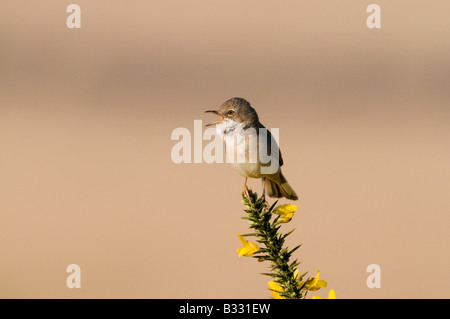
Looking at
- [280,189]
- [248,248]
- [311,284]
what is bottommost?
[311,284]

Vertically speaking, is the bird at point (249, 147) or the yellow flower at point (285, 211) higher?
the bird at point (249, 147)

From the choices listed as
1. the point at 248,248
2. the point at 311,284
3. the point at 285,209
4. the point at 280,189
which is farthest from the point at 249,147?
the point at 311,284

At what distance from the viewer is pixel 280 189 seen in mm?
4516

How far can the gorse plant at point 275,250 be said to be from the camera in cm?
256

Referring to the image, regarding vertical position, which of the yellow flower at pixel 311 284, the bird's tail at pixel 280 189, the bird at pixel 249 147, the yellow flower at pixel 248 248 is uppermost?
the bird at pixel 249 147

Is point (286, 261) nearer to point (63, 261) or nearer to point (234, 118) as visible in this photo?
point (234, 118)

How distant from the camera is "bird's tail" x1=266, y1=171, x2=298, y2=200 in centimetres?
449

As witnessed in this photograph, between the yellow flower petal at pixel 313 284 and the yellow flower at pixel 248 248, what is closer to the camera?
the yellow flower petal at pixel 313 284

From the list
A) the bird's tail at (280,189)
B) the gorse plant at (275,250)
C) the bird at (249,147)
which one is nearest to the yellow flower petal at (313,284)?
the gorse plant at (275,250)

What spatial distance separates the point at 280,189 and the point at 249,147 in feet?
1.43

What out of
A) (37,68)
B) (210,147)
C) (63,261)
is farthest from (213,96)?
(210,147)

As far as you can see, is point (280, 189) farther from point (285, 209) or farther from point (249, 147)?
point (285, 209)

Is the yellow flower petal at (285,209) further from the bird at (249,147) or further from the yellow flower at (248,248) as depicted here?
the bird at (249,147)

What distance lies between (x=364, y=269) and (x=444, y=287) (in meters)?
1.63
